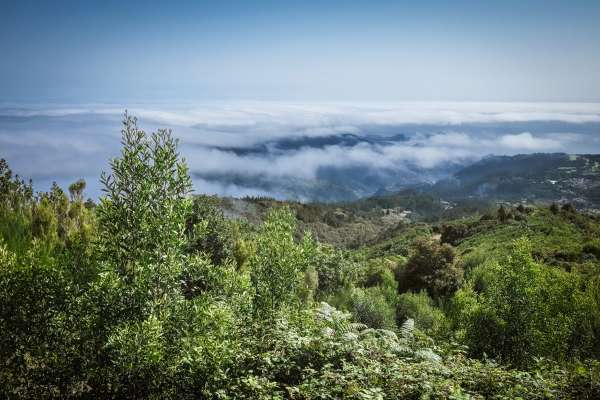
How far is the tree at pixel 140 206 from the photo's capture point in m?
10.5

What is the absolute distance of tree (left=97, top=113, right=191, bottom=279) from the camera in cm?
1049

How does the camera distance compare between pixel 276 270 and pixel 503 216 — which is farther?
pixel 503 216

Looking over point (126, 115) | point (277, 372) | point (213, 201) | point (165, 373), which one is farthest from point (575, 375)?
point (213, 201)

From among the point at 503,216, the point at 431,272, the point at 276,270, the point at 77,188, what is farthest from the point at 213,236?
the point at 503,216

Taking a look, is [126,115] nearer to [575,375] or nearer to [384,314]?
[575,375]

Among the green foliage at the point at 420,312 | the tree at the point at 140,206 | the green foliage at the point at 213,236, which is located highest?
the tree at the point at 140,206

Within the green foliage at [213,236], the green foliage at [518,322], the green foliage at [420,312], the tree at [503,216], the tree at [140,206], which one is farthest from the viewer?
the tree at [503,216]

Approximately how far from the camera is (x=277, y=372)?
11.4m

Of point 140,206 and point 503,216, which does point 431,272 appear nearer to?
point 140,206

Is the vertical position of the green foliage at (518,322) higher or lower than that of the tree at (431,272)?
higher

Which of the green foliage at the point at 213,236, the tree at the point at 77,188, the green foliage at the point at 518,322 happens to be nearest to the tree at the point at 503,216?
the green foliage at the point at 213,236

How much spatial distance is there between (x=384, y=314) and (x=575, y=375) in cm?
1723

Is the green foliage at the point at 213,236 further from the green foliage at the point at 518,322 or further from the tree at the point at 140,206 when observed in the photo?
the tree at the point at 140,206

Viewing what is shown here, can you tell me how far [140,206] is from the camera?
10.5m
